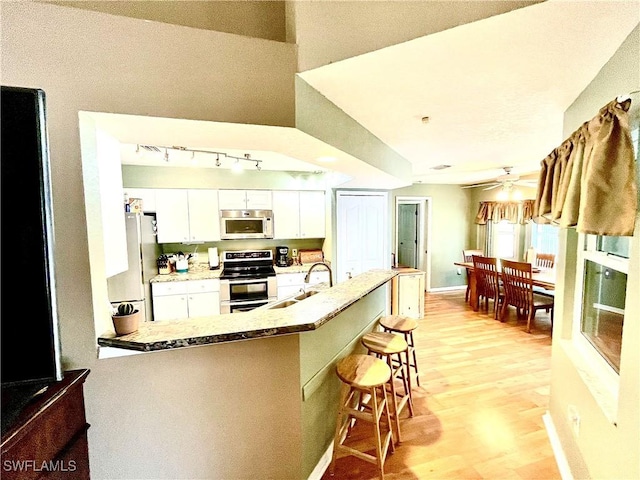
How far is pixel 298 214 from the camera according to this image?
4.39 m

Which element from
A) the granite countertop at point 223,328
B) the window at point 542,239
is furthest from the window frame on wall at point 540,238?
the granite countertop at point 223,328

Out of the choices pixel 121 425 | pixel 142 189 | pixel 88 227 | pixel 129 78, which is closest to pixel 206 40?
pixel 129 78

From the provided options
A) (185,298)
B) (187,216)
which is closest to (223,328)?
(185,298)

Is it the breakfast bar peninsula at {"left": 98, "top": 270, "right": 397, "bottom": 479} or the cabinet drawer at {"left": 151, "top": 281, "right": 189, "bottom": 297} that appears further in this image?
the cabinet drawer at {"left": 151, "top": 281, "right": 189, "bottom": 297}

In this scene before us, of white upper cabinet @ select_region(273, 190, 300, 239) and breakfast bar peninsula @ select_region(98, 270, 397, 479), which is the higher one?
white upper cabinet @ select_region(273, 190, 300, 239)

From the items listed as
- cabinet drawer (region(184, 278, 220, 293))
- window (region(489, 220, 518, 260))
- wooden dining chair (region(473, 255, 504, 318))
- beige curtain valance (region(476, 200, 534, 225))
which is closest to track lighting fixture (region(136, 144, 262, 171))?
cabinet drawer (region(184, 278, 220, 293))

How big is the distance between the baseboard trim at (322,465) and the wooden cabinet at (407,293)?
9.38 feet

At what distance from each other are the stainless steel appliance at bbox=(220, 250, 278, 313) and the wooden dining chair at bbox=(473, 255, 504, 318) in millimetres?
3505

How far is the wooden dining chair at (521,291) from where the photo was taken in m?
4.15

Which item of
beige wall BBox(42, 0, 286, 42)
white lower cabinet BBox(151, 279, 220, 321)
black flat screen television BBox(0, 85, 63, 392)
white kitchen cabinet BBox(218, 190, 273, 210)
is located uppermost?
beige wall BBox(42, 0, 286, 42)

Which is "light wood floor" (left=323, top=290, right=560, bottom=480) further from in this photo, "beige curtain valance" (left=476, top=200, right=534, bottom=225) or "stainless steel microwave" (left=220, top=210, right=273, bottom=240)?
"stainless steel microwave" (left=220, top=210, right=273, bottom=240)

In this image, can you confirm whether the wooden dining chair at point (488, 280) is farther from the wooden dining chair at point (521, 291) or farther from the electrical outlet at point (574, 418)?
the electrical outlet at point (574, 418)

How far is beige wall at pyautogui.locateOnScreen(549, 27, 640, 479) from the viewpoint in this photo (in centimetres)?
107

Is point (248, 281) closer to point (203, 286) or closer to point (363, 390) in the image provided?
point (203, 286)
